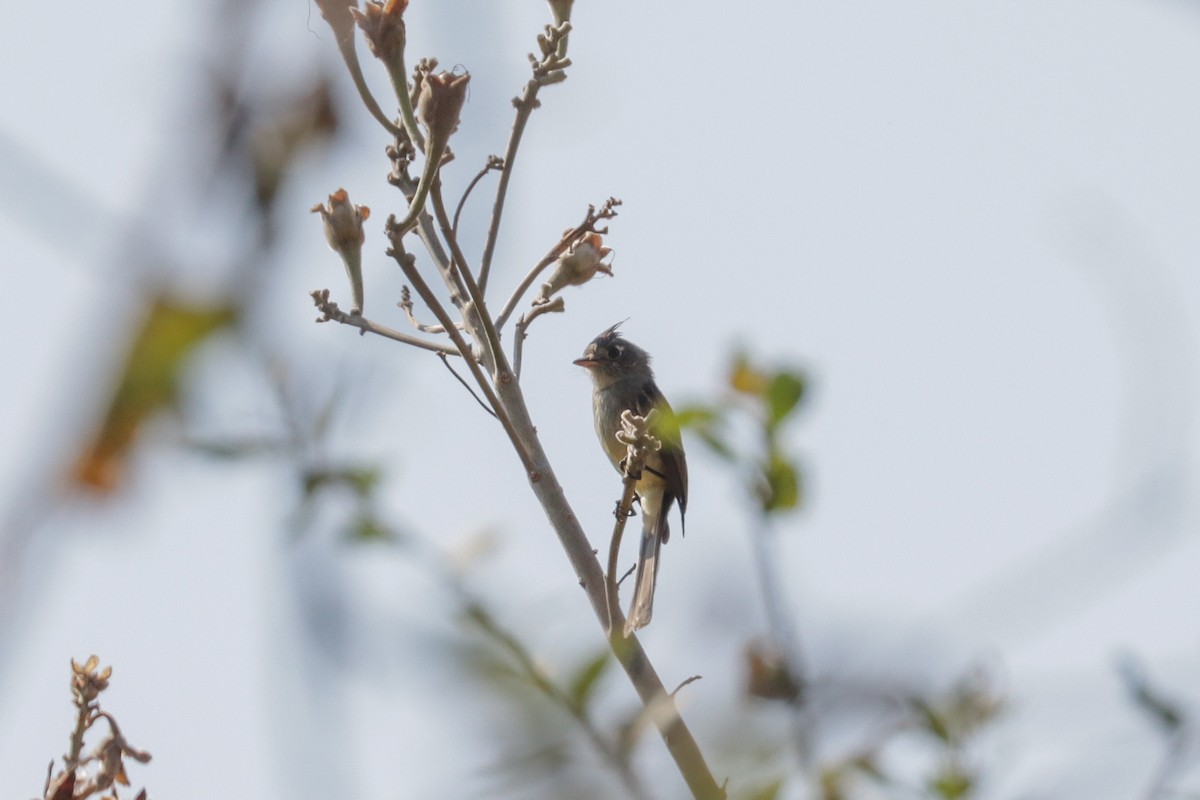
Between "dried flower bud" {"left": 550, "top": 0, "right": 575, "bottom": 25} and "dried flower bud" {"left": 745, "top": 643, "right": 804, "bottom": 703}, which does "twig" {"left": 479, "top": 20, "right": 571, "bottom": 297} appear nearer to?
"dried flower bud" {"left": 550, "top": 0, "right": 575, "bottom": 25}

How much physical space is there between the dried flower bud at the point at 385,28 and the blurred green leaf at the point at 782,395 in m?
1.24

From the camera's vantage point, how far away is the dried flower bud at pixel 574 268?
11.8 feet

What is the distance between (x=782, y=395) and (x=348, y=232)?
3.96ft

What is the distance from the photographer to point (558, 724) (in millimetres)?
2035

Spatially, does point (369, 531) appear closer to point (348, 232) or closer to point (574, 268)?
point (348, 232)

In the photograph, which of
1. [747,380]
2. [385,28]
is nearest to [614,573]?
[747,380]

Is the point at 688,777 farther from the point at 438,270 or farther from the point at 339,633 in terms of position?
the point at 438,270

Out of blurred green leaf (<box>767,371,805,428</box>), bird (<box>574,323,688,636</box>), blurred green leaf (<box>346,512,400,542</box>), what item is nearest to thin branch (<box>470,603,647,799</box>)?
blurred green leaf (<box>346,512,400,542</box>)

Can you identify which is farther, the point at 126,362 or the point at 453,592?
the point at 453,592

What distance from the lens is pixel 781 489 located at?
7.97ft

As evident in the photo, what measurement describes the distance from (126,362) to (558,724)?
1320 mm

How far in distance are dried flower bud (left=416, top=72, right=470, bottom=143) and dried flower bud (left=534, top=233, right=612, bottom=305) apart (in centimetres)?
67

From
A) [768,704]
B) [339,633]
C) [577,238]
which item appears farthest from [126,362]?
[577,238]

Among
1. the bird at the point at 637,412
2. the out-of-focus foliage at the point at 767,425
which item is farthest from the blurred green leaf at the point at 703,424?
the bird at the point at 637,412
